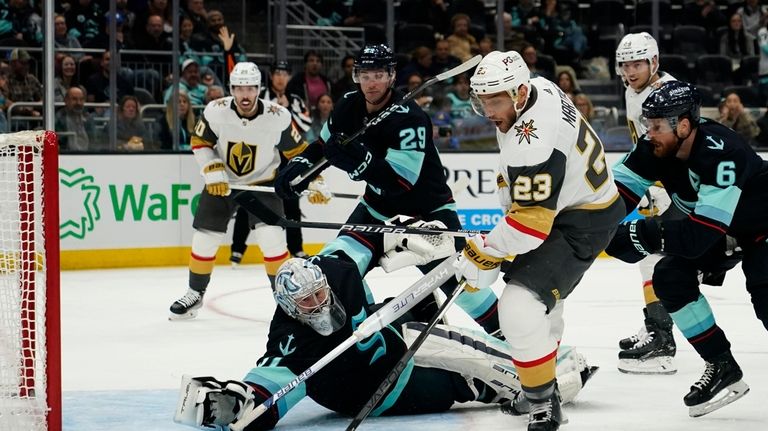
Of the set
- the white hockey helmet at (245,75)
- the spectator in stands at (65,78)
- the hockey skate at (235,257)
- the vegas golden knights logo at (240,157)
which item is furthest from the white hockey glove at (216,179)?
the spectator in stands at (65,78)

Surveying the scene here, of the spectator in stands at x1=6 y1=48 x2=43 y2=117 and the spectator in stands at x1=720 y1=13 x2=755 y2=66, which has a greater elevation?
the spectator in stands at x1=720 y1=13 x2=755 y2=66

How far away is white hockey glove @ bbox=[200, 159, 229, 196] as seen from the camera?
6.14 metres

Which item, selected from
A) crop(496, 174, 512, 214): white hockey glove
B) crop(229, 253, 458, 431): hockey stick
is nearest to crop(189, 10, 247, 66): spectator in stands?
crop(496, 174, 512, 214): white hockey glove

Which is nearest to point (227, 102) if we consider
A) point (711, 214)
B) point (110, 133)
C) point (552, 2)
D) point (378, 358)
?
point (110, 133)

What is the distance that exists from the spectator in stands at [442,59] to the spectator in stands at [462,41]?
14cm

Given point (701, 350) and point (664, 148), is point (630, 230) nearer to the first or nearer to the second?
point (664, 148)

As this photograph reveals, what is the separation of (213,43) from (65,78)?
1.16m

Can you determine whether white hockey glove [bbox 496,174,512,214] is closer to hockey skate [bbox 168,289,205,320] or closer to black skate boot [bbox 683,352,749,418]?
black skate boot [bbox 683,352,749,418]

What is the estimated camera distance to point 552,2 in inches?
407

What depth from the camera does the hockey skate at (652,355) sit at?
463cm

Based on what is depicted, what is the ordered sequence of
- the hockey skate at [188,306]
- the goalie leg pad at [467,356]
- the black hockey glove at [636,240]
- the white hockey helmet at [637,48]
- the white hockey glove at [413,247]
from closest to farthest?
1. the black hockey glove at [636,240]
2. the goalie leg pad at [467,356]
3. the white hockey glove at [413,247]
4. the white hockey helmet at [637,48]
5. the hockey skate at [188,306]

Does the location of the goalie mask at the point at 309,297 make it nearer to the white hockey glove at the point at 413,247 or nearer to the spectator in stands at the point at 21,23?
the white hockey glove at the point at 413,247

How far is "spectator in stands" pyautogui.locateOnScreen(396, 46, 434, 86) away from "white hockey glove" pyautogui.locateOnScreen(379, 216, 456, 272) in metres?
4.91

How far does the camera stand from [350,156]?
4.34 meters
